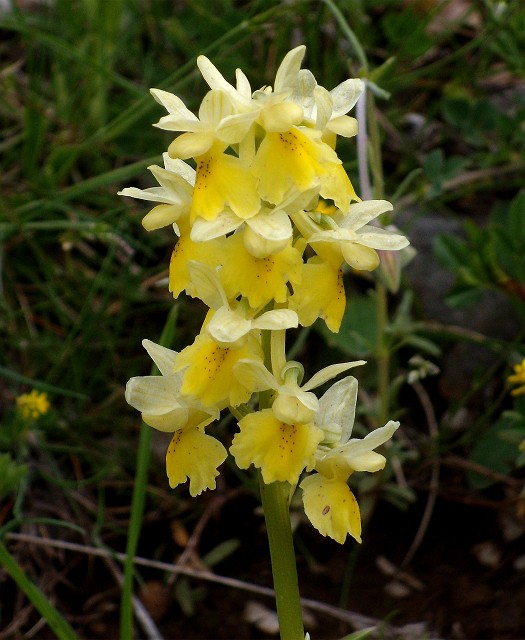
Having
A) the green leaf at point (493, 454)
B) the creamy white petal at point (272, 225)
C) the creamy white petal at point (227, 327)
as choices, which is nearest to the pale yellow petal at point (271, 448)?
the creamy white petal at point (227, 327)

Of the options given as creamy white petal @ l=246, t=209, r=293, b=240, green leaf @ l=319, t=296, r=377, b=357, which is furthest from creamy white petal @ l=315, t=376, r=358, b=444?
green leaf @ l=319, t=296, r=377, b=357

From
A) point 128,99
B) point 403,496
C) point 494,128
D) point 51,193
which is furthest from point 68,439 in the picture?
point 494,128

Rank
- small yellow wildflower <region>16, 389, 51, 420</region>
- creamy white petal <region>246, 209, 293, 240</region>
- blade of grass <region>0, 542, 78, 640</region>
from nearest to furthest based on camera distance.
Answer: creamy white petal <region>246, 209, 293, 240</region> → blade of grass <region>0, 542, 78, 640</region> → small yellow wildflower <region>16, 389, 51, 420</region>

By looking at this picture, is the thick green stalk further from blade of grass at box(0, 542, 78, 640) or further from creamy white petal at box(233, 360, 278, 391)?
blade of grass at box(0, 542, 78, 640)

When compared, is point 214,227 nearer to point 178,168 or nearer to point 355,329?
point 178,168

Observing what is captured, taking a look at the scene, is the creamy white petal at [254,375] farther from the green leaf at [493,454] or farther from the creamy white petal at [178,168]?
the green leaf at [493,454]

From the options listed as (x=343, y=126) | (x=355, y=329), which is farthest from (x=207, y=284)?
(x=355, y=329)
